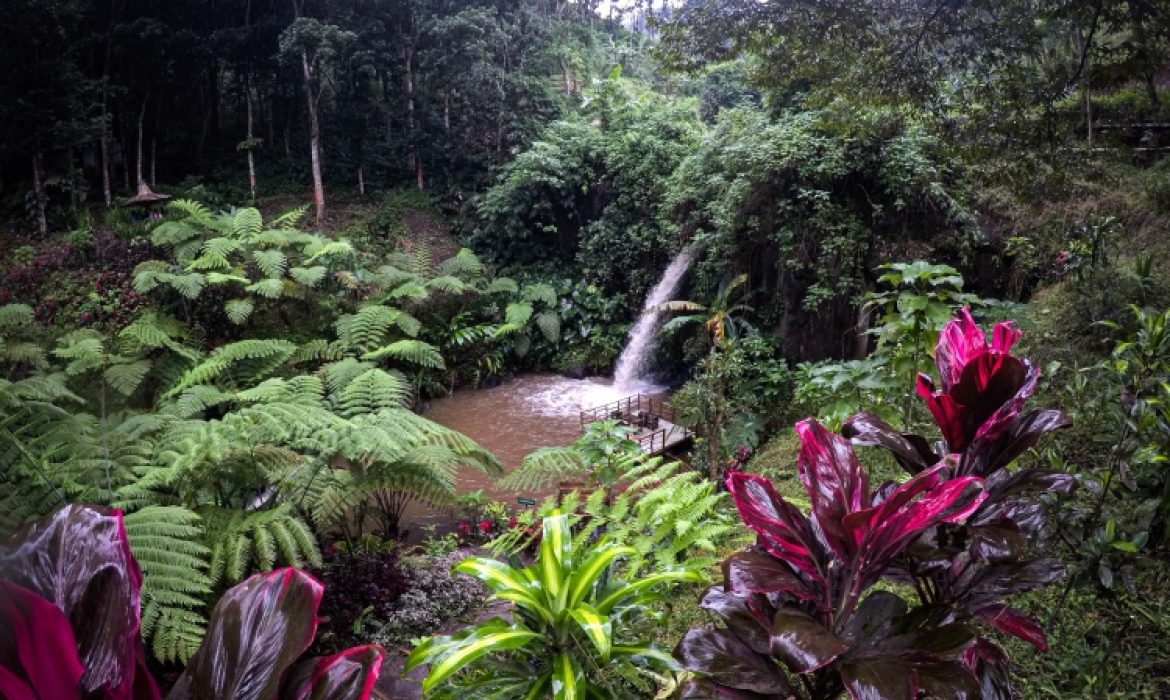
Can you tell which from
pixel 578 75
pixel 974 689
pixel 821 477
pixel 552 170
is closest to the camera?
pixel 974 689

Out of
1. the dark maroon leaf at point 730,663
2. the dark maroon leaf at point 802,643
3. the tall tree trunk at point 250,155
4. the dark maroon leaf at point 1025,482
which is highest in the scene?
the tall tree trunk at point 250,155

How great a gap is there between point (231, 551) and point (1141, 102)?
24.9ft

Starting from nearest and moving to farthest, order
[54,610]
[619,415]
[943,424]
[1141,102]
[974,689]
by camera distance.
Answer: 1. [54,610]
2. [974,689]
3. [943,424]
4. [1141,102]
5. [619,415]

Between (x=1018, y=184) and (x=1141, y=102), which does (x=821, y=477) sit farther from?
(x=1141, y=102)

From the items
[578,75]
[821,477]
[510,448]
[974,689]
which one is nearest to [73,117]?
[821,477]

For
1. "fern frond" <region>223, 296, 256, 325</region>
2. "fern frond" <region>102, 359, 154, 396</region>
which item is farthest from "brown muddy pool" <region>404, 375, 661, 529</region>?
"fern frond" <region>102, 359, 154, 396</region>

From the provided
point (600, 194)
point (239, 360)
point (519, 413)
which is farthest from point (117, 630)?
point (600, 194)

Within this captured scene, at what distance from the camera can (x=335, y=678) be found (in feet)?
2.10

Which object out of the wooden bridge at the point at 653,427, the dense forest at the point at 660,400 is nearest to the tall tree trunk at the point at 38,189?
the dense forest at the point at 660,400

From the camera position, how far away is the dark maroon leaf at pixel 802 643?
794mm

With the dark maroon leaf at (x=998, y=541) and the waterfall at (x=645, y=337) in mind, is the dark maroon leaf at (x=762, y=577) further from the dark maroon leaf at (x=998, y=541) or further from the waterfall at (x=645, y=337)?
the waterfall at (x=645, y=337)

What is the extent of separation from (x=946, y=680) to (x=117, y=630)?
97 cm

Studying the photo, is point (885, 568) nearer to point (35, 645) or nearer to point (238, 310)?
point (35, 645)

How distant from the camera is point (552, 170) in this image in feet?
33.0
